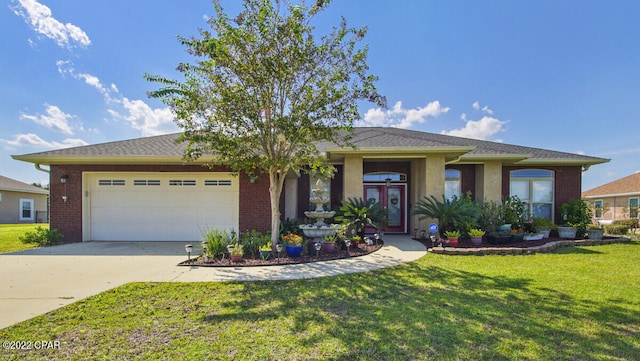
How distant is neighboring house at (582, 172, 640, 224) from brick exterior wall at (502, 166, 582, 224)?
9.41 metres

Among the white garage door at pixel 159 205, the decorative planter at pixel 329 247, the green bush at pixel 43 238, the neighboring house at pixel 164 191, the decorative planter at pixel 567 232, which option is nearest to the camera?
the decorative planter at pixel 329 247

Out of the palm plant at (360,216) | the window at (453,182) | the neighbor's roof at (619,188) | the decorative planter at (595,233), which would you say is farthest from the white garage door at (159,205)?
the neighbor's roof at (619,188)

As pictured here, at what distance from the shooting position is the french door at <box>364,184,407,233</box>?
1212cm

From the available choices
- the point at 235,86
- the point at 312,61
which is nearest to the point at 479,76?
the point at 312,61

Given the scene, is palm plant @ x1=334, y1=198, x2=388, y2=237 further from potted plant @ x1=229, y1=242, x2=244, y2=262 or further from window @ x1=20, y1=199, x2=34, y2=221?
window @ x1=20, y1=199, x2=34, y2=221

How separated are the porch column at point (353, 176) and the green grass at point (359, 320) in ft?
16.0

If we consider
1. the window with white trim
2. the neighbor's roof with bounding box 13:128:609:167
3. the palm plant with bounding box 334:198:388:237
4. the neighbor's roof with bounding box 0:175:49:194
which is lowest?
the window with white trim

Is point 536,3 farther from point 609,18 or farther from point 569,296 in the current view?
point 569,296

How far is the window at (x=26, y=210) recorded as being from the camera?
73.6ft

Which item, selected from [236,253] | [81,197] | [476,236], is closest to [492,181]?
[476,236]

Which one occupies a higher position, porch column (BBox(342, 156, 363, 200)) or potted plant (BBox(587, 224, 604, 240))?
porch column (BBox(342, 156, 363, 200))

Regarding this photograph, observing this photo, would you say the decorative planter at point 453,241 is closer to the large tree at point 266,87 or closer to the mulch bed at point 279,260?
the mulch bed at point 279,260

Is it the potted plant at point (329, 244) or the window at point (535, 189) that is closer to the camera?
the potted plant at point (329, 244)

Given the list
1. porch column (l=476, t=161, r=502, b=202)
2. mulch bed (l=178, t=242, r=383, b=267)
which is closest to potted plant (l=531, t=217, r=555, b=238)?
porch column (l=476, t=161, r=502, b=202)
